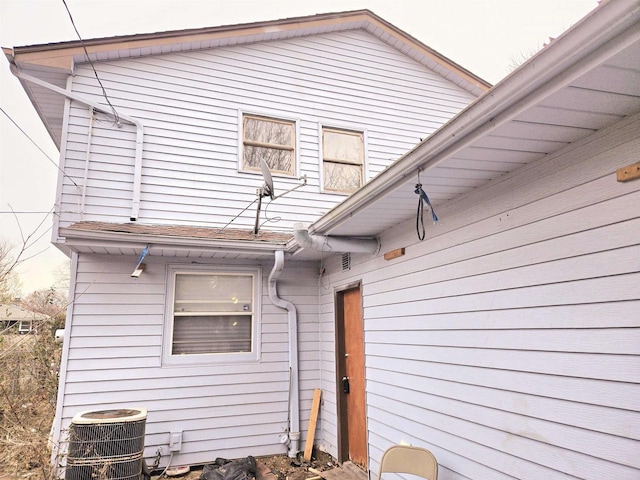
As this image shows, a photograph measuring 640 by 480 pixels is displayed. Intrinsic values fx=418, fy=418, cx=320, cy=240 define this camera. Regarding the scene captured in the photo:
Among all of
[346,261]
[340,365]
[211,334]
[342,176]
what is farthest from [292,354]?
[342,176]

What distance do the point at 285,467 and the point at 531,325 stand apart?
4.00 m

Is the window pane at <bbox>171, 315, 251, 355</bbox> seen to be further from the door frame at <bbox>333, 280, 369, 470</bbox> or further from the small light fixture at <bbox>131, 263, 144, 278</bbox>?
the door frame at <bbox>333, 280, 369, 470</bbox>

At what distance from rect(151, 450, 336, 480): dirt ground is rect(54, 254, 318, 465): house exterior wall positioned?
15 cm

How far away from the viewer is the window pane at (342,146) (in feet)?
22.9

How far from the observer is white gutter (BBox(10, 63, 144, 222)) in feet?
18.2

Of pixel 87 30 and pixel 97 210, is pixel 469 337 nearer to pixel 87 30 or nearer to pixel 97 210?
pixel 97 210

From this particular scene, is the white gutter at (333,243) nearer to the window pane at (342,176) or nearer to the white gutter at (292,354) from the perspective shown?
the white gutter at (292,354)

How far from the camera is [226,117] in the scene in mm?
6441

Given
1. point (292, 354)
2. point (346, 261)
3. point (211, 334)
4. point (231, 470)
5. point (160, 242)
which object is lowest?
point (231, 470)

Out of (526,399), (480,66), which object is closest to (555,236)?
(526,399)

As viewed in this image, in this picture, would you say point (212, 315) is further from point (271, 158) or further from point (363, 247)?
point (271, 158)

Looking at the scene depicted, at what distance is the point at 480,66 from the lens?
17781 millimetres

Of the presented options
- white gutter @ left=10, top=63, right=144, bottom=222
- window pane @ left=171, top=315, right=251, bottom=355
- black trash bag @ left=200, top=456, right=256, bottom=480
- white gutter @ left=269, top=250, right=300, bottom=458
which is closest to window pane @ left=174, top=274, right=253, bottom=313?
window pane @ left=171, top=315, right=251, bottom=355

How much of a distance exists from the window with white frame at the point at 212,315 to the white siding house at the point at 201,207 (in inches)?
0.7
